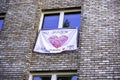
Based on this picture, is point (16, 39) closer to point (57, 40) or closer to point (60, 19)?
point (57, 40)

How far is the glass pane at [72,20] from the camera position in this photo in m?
11.6

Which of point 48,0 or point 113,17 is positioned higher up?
point 48,0

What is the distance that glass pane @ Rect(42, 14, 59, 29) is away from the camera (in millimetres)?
11820

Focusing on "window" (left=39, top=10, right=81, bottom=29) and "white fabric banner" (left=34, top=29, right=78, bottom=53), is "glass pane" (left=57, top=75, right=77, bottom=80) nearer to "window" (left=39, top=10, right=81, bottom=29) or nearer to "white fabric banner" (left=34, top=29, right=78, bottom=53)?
"white fabric banner" (left=34, top=29, right=78, bottom=53)

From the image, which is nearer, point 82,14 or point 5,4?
point 82,14

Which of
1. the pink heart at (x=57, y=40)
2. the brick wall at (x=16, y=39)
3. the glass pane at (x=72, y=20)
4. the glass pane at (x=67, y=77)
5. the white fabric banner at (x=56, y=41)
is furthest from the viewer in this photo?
the glass pane at (x=72, y=20)

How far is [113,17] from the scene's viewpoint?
1096 centimetres

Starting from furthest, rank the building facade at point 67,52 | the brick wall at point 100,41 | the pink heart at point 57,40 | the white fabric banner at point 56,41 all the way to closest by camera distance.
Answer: the pink heart at point 57,40, the white fabric banner at point 56,41, the building facade at point 67,52, the brick wall at point 100,41

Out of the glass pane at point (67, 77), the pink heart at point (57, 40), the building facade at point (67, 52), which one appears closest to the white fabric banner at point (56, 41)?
the pink heart at point (57, 40)

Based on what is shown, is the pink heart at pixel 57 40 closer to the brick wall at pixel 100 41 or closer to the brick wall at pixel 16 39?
the brick wall at pixel 100 41

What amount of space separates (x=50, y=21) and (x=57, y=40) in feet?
4.03

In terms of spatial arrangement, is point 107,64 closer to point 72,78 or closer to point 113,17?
point 72,78

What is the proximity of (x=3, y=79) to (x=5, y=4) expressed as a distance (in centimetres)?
411

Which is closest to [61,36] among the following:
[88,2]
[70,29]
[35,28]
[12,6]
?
[70,29]
